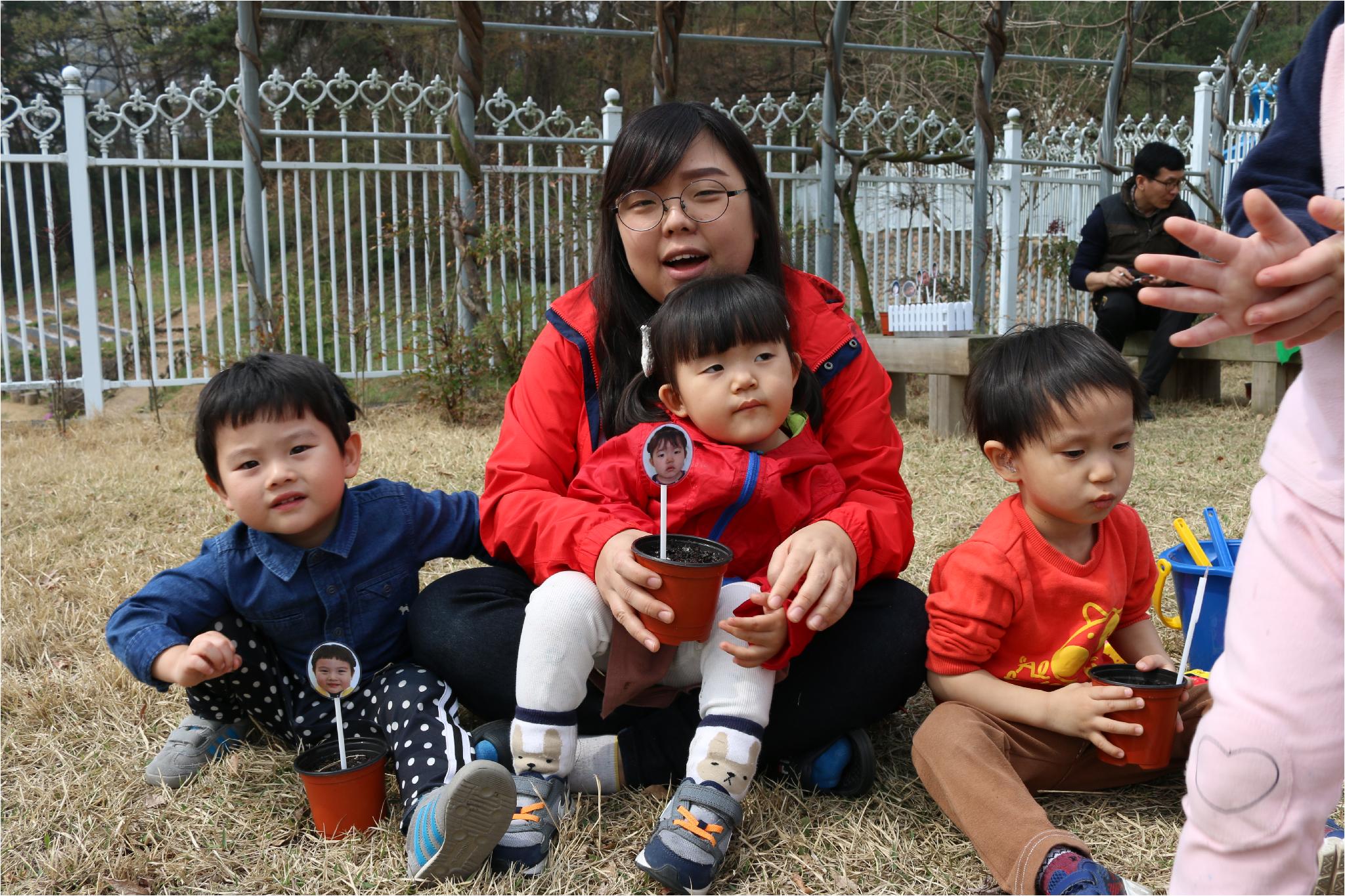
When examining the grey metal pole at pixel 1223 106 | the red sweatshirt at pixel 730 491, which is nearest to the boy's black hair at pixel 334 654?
the red sweatshirt at pixel 730 491

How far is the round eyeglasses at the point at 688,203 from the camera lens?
6.22 ft

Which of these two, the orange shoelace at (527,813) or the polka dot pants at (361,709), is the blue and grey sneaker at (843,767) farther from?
the polka dot pants at (361,709)

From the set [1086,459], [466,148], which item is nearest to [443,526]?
[1086,459]

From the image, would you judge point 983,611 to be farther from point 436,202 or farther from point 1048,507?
point 436,202

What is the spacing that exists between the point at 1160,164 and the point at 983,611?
482 cm

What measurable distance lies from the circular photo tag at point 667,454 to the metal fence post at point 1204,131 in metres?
9.00

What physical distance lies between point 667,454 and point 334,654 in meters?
0.62

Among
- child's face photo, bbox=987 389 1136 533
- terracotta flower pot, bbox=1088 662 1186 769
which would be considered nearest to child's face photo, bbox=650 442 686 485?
child's face photo, bbox=987 389 1136 533

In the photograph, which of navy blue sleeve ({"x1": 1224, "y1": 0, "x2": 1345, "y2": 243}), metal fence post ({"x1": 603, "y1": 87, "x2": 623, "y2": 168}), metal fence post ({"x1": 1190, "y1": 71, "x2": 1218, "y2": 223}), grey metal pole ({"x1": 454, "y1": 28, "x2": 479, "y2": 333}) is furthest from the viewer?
metal fence post ({"x1": 1190, "y1": 71, "x2": 1218, "y2": 223})

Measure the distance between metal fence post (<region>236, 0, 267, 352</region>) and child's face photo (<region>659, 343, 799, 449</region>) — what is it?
447 cm

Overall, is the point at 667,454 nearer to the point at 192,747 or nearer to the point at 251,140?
the point at 192,747

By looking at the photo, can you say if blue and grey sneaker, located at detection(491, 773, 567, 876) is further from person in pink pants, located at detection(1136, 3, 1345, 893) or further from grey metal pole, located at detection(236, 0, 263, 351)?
grey metal pole, located at detection(236, 0, 263, 351)

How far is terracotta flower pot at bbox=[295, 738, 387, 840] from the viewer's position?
1592 millimetres

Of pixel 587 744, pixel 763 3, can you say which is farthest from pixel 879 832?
pixel 763 3
